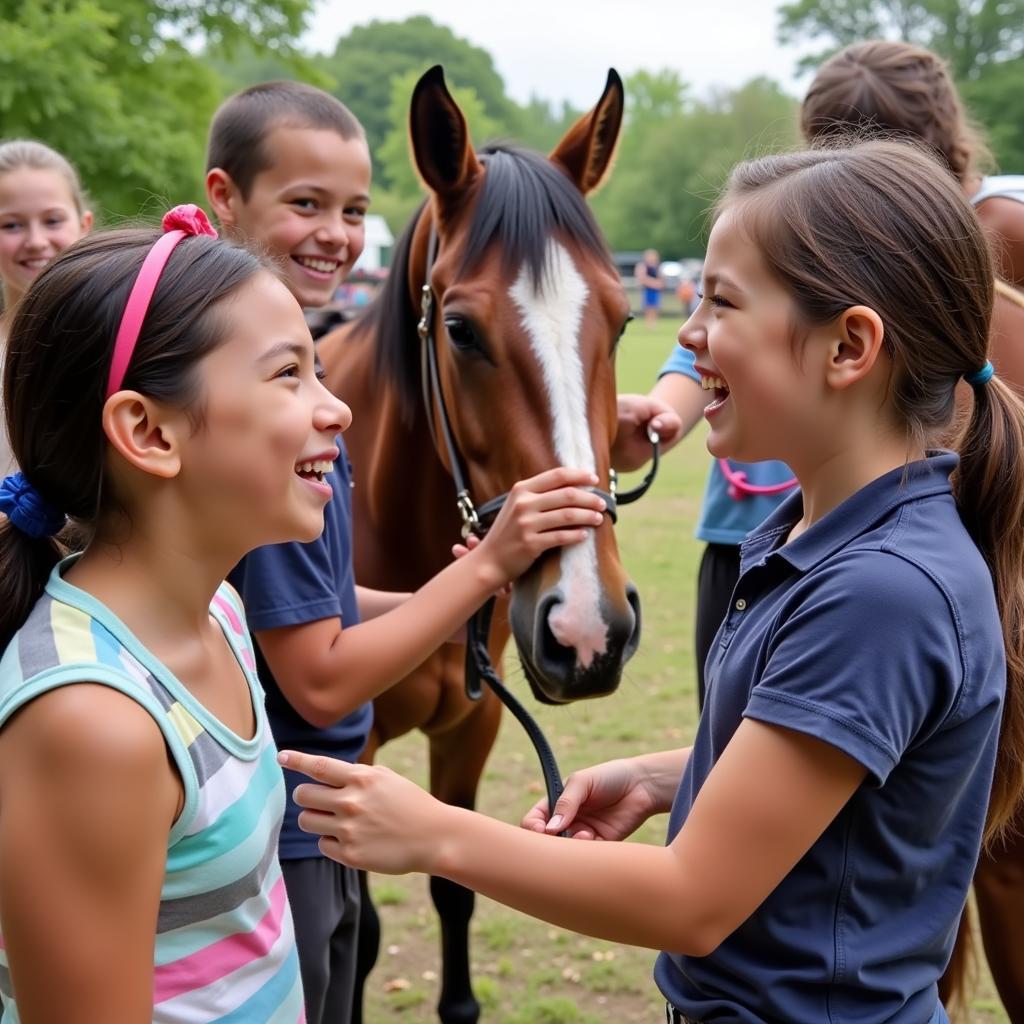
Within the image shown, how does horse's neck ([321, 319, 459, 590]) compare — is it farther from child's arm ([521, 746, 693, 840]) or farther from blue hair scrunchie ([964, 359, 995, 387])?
blue hair scrunchie ([964, 359, 995, 387])

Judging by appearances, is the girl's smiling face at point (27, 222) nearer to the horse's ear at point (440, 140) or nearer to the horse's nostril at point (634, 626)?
the horse's ear at point (440, 140)

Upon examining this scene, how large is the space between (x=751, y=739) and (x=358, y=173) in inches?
71.9

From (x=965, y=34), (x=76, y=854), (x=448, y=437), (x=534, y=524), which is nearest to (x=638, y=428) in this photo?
(x=448, y=437)

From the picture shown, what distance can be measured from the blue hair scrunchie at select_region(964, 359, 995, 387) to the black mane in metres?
1.15

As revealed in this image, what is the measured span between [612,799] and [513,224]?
134 centimetres

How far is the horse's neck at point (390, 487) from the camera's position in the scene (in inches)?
118

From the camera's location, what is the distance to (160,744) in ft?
4.33

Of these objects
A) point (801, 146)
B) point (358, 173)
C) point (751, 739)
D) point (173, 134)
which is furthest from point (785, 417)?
point (173, 134)

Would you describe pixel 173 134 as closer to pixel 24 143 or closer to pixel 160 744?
pixel 24 143

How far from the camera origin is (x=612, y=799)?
1799 millimetres

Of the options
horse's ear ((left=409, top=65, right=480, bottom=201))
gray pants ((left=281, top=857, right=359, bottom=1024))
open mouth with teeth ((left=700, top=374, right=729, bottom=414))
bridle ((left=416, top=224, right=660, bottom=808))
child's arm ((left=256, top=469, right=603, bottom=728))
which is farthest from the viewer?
horse's ear ((left=409, top=65, right=480, bottom=201))

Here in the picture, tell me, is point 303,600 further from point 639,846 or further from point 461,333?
point 639,846

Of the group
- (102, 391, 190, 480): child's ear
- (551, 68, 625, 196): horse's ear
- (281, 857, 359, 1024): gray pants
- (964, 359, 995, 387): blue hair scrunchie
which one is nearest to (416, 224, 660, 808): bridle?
(551, 68, 625, 196): horse's ear

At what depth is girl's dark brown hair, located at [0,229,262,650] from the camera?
1.46m
